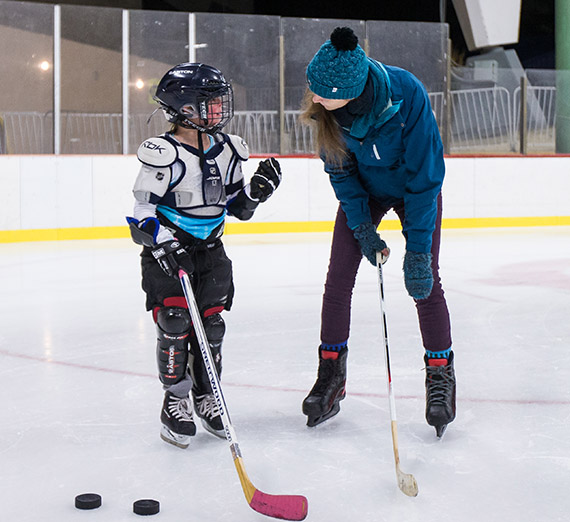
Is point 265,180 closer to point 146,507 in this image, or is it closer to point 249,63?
point 146,507

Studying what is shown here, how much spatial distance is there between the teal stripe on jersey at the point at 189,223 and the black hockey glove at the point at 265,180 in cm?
13

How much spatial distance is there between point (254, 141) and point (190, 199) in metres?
5.79

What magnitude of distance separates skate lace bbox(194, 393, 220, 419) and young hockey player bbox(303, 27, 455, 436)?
0.23 m

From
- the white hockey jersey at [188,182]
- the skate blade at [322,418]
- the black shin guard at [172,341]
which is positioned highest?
the white hockey jersey at [188,182]

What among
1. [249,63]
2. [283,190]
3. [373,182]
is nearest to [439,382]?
[373,182]

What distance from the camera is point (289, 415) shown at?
224cm

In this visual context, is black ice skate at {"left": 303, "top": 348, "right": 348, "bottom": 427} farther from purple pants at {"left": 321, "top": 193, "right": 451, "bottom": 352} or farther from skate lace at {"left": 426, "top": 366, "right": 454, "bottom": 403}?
skate lace at {"left": 426, "top": 366, "right": 454, "bottom": 403}

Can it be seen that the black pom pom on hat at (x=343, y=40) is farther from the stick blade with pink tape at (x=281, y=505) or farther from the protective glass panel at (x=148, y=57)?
the protective glass panel at (x=148, y=57)

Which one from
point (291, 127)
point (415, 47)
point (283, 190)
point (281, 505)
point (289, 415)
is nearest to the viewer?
point (281, 505)

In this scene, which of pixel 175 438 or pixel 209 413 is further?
pixel 209 413

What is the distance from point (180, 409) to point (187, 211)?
48cm

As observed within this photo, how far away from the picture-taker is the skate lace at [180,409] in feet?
6.61

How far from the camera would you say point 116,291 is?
14.3ft

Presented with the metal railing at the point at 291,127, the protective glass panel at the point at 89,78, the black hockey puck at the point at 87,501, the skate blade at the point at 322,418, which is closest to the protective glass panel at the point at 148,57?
the metal railing at the point at 291,127
